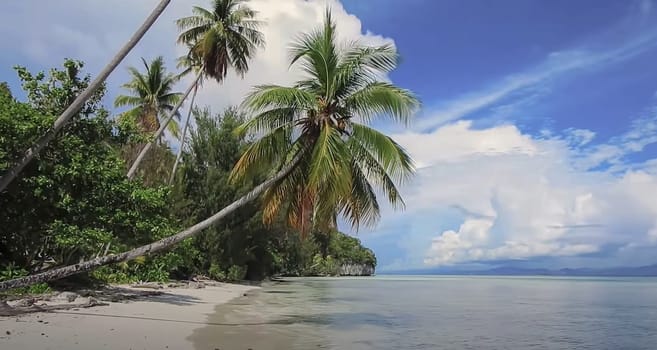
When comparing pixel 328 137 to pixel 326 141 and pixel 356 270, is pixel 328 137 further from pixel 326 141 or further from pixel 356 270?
pixel 356 270

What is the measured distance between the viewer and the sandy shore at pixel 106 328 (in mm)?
9117

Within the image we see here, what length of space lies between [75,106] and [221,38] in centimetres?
1236

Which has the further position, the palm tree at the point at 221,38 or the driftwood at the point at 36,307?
the palm tree at the point at 221,38

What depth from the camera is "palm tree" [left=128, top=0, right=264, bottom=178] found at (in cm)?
2166

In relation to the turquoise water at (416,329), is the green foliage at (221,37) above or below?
above

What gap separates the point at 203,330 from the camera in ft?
39.9

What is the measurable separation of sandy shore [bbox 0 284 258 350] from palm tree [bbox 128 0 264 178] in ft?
27.6

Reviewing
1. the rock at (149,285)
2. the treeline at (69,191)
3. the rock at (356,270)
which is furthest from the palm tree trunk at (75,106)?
the rock at (356,270)

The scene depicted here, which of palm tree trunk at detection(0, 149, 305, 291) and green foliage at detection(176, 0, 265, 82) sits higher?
green foliage at detection(176, 0, 265, 82)

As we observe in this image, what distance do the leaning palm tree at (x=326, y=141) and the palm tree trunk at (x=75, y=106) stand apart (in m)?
2.76

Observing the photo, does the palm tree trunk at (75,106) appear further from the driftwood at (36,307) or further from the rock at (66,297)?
the rock at (66,297)

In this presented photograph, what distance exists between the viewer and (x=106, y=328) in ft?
35.8

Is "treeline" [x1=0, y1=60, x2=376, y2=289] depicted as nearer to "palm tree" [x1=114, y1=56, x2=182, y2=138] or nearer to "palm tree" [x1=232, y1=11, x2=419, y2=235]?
"palm tree" [x1=232, y1=11, x2=419, y2=235]

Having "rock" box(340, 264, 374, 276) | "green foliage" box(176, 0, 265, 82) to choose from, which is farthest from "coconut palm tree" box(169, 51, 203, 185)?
"rock" box(340, 264, 374, 276)
